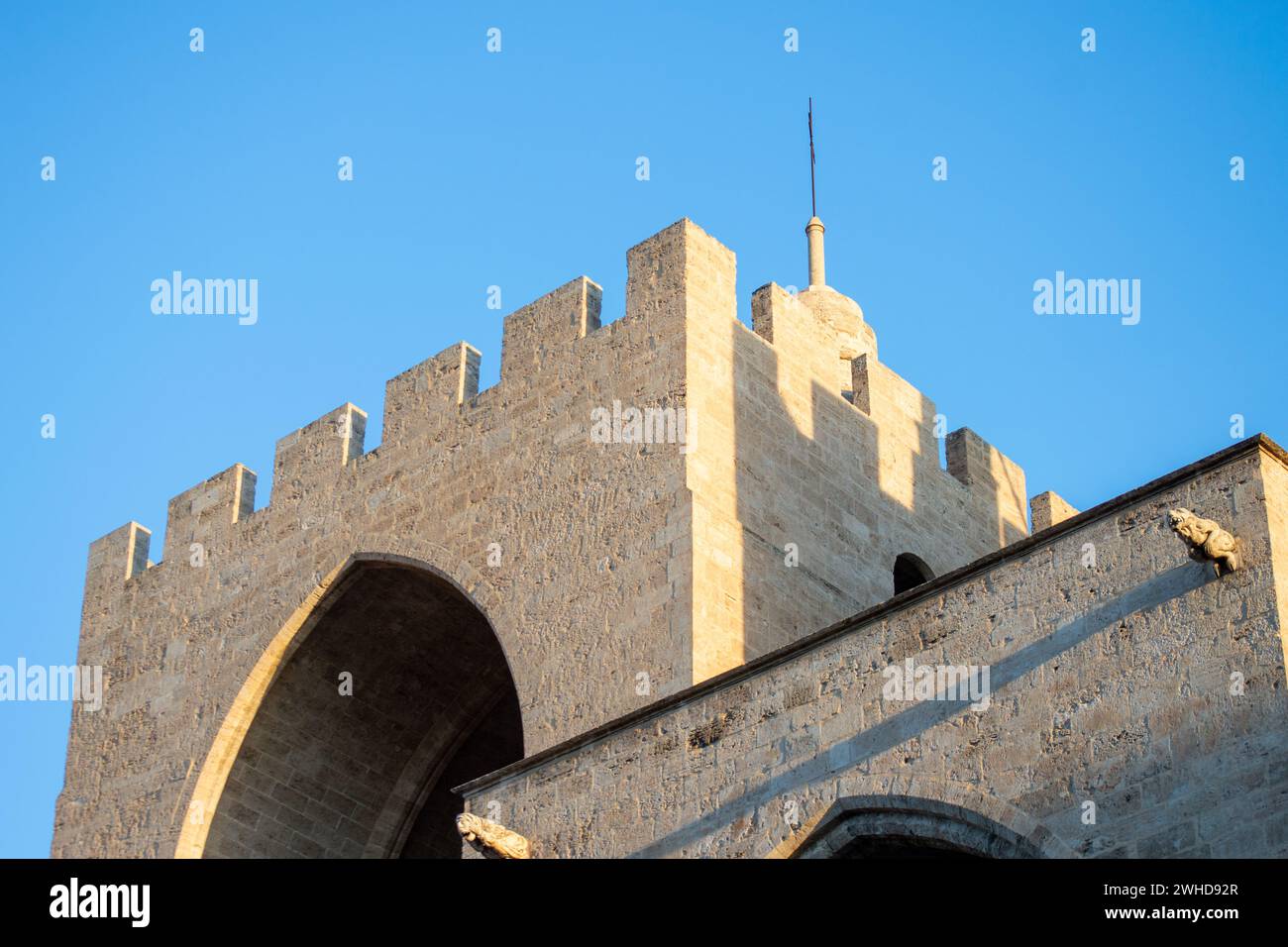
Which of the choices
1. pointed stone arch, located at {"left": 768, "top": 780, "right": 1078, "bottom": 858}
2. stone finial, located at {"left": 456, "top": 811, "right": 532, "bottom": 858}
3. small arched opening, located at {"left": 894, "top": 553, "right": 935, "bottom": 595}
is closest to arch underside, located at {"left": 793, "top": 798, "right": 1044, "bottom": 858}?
pointed stone arch, located at {"left": 768, "top": 780, "right": 1078, "bottom": 858}

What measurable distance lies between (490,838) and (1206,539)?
4.67 metres

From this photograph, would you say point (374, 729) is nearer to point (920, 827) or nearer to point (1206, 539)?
point (920, 827)

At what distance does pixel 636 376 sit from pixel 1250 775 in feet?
23.8

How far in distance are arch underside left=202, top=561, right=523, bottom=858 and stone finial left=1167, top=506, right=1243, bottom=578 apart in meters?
8.21

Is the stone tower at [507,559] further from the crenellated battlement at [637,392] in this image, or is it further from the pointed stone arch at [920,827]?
the pointed stone arch at [920,827]

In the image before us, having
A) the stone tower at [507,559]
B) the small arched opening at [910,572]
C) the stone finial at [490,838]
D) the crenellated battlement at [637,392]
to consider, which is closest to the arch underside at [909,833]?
the stone finial at [490,838]

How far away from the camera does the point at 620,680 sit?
15.1 m

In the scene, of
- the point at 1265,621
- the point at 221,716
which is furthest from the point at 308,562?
the point at 1265,621

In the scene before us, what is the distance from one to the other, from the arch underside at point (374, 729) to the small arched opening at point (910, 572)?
3.38 metres

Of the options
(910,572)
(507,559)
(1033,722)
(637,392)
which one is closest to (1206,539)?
(1033,722)

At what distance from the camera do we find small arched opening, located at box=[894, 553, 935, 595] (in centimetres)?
1811
